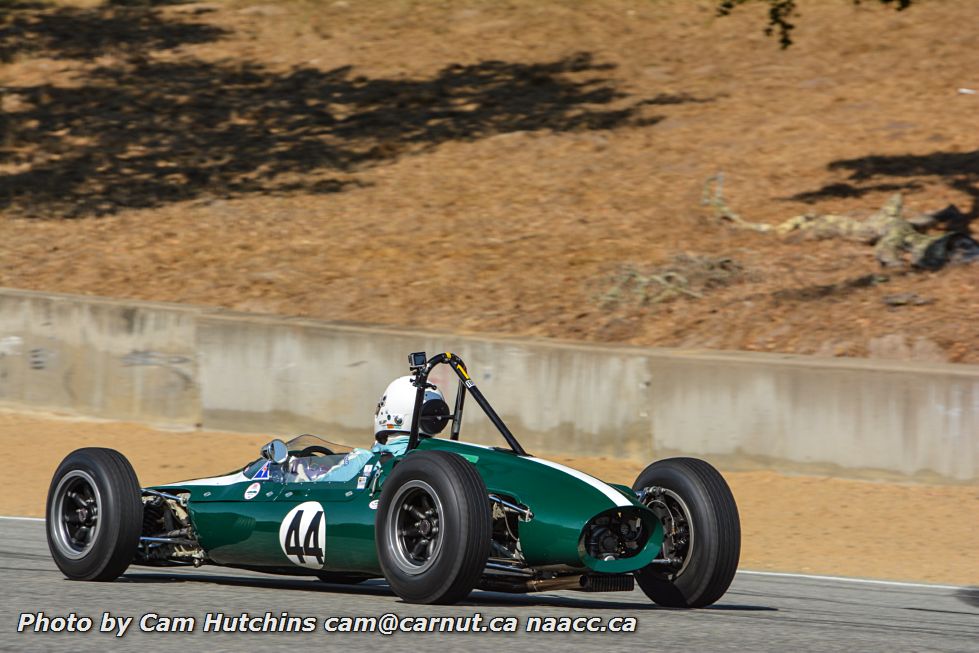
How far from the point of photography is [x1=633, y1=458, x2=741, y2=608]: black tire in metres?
6.74

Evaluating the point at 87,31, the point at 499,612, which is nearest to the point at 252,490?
the point at 499,612

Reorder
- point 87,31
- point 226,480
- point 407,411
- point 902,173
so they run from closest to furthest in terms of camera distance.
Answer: point 407,411
point 226,480
point 902,173
point 87,31

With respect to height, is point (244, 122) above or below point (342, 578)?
above

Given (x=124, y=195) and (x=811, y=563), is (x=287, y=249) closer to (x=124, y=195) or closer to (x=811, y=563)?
(x=124, y=195)

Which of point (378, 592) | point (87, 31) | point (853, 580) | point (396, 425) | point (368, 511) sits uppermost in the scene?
point (87, 31)

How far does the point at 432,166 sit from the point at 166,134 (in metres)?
5.13

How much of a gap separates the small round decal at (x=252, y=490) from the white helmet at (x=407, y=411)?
2.30 feet

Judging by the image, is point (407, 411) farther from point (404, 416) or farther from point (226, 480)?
point (226, 480)

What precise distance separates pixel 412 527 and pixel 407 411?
87 centimetres

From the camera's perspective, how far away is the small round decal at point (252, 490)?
Answer: 24.7 ft

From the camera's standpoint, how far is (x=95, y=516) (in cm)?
778

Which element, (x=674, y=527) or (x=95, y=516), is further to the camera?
(x=95, y=516)

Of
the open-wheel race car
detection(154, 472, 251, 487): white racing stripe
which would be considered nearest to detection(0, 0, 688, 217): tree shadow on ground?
detection(154, 472, 251, 487): white racing stripe

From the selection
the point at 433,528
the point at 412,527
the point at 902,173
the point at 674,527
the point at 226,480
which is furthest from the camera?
the point at 902,173
